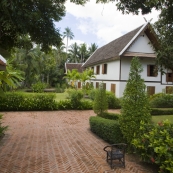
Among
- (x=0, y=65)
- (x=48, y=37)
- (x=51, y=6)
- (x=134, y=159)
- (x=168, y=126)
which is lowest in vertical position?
(x=134, y=159)

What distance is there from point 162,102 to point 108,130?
11.3 metres

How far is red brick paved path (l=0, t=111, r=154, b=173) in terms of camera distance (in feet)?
16.4

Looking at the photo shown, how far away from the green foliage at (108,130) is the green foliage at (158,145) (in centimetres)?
124

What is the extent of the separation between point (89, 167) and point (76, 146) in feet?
6.27

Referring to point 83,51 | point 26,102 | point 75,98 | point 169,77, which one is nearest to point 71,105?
A: point 75,98

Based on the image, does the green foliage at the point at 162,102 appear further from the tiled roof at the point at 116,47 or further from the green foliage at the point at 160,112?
the tiled roof at the point at 116,47

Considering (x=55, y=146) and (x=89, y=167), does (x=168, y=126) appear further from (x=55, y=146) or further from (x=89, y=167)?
(x=55, y=146)

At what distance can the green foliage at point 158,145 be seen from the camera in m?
4.33

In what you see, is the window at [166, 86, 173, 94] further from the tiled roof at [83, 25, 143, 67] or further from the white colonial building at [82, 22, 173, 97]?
the tiled roof at [83, 25, 143, 67]

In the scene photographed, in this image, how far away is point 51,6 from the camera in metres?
8.46

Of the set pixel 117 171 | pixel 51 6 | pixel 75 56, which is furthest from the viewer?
pixel 75 56

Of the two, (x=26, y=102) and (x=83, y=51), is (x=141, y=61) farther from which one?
(x=83, y=51)

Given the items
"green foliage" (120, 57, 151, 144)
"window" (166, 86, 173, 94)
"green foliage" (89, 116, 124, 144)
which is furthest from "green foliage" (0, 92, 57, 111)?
"window" (166, 86, 173, 94)

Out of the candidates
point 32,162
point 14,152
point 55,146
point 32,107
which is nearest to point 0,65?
point 32,162
